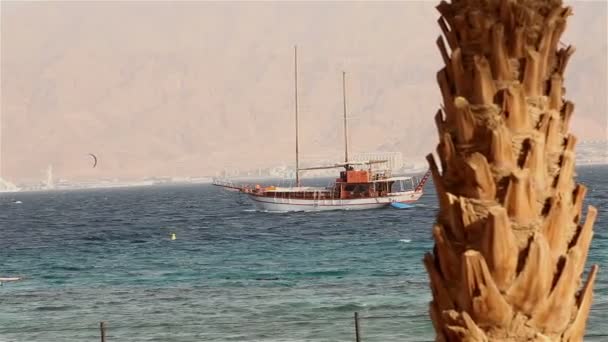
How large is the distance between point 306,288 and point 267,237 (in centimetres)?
3580

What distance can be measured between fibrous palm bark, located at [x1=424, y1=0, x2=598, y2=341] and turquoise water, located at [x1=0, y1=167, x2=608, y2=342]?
33.5ft

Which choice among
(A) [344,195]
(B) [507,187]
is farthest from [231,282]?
(A) [344,195]

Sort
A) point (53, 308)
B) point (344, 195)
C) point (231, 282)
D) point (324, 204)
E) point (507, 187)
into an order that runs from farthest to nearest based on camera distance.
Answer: point (344, 195) < point (324, 204) < point (231, 282) < point (53, 308) < point (507, 187)

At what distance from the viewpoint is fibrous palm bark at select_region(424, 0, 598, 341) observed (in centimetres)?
521

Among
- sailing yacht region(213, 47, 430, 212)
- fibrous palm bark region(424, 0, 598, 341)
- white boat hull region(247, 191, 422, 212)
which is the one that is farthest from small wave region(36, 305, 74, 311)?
white boat hull region(247, 191, 422, 212)

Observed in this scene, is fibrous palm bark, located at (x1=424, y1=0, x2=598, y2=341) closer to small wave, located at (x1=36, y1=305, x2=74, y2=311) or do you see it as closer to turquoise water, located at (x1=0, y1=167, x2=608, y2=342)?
turquoise water, located at (x1=0, y1=167, x2=608, y2=342)

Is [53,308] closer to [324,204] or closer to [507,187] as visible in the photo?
[507,187]

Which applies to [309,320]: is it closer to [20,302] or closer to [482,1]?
[20,302]

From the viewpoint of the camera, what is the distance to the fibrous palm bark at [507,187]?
17.1 feet

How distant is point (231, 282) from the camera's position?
4959 cm

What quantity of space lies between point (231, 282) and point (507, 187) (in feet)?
147

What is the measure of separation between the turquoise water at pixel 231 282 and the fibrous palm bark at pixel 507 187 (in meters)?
10.2

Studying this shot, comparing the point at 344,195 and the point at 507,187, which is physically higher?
the point at 507,187

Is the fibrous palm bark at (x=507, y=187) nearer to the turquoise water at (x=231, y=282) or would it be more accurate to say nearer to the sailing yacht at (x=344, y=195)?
the turquoise water at (x=231, y=282)
